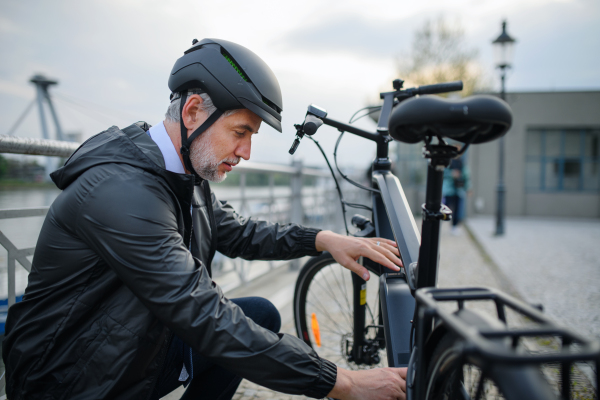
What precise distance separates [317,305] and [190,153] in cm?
170

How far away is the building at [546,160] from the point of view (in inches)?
631

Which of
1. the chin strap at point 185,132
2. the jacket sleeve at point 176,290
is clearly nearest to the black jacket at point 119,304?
the jacket sleeve at point 176,290

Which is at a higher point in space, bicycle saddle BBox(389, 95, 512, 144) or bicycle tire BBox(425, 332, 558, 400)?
bicycle saddle BBox(389, 95, 512, 144)

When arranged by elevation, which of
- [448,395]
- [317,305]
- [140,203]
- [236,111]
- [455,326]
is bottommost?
[317,305]

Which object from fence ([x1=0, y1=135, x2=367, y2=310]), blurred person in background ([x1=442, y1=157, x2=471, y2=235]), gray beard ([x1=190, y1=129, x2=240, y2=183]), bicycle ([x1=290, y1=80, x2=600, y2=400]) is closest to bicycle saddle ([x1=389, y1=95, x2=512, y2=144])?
bicycle ([x1=290, y1=80, x2=600, y2=400])

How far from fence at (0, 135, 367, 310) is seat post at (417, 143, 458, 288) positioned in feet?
5.32

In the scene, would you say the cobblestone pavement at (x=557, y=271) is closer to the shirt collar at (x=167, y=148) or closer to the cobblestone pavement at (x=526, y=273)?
the cobblestone pavement at (x=526, y=273)

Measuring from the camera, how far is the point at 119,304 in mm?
1155

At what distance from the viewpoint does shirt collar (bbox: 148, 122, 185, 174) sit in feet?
4.88

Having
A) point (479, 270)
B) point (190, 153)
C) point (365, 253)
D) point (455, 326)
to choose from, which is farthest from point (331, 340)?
point (479, 270)

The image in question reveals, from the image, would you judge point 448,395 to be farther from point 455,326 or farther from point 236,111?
point 236,111

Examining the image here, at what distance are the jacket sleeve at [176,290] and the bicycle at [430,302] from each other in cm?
36

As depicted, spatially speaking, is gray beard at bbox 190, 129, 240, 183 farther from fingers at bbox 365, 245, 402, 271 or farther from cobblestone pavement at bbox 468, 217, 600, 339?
cobblestone pavement at bbox 468, 217, 600, 339

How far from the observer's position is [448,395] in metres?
0.95
